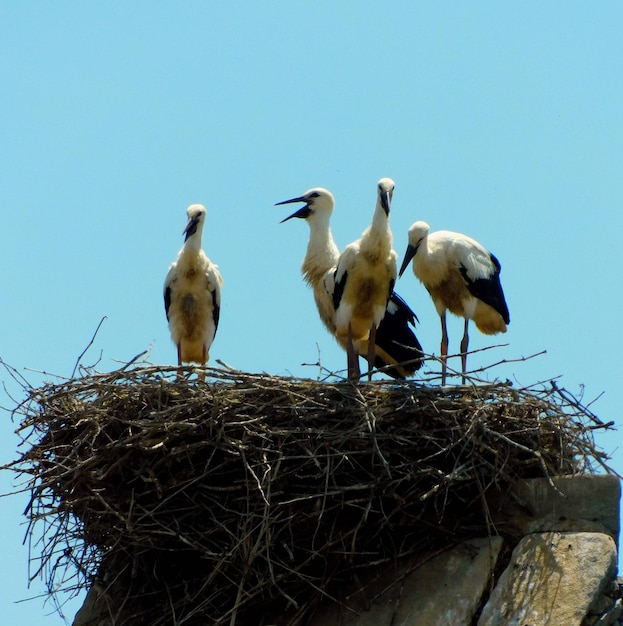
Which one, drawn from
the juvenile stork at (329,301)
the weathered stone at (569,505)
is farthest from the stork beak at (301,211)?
the weathered stone at (569,505)

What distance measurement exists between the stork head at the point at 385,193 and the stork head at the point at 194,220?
5.26 feet

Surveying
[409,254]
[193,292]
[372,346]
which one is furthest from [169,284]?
[409,254]

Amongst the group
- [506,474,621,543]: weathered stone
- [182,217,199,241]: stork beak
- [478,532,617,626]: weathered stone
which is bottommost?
[478,532,617,626]: weathered stone

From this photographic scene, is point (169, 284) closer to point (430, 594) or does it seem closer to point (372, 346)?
point (372, 346)

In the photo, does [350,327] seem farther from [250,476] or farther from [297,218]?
[250,476]

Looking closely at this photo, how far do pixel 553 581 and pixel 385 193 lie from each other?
10.2 ft

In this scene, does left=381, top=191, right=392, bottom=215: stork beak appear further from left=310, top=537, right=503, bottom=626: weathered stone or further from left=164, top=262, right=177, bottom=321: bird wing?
left=310, top=537, right=503, bottom=626: weathered stone

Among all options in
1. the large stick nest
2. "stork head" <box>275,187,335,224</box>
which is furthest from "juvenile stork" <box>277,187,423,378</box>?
the large stick nest

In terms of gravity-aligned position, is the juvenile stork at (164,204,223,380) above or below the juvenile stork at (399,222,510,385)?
above

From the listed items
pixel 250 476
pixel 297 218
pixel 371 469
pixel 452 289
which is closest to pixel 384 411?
pixel 371 469

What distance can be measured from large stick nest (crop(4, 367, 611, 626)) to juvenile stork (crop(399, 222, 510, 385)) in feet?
8.43

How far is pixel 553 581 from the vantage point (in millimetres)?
7250

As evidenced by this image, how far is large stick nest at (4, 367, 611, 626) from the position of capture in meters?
7.35

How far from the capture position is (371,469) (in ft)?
24.2
